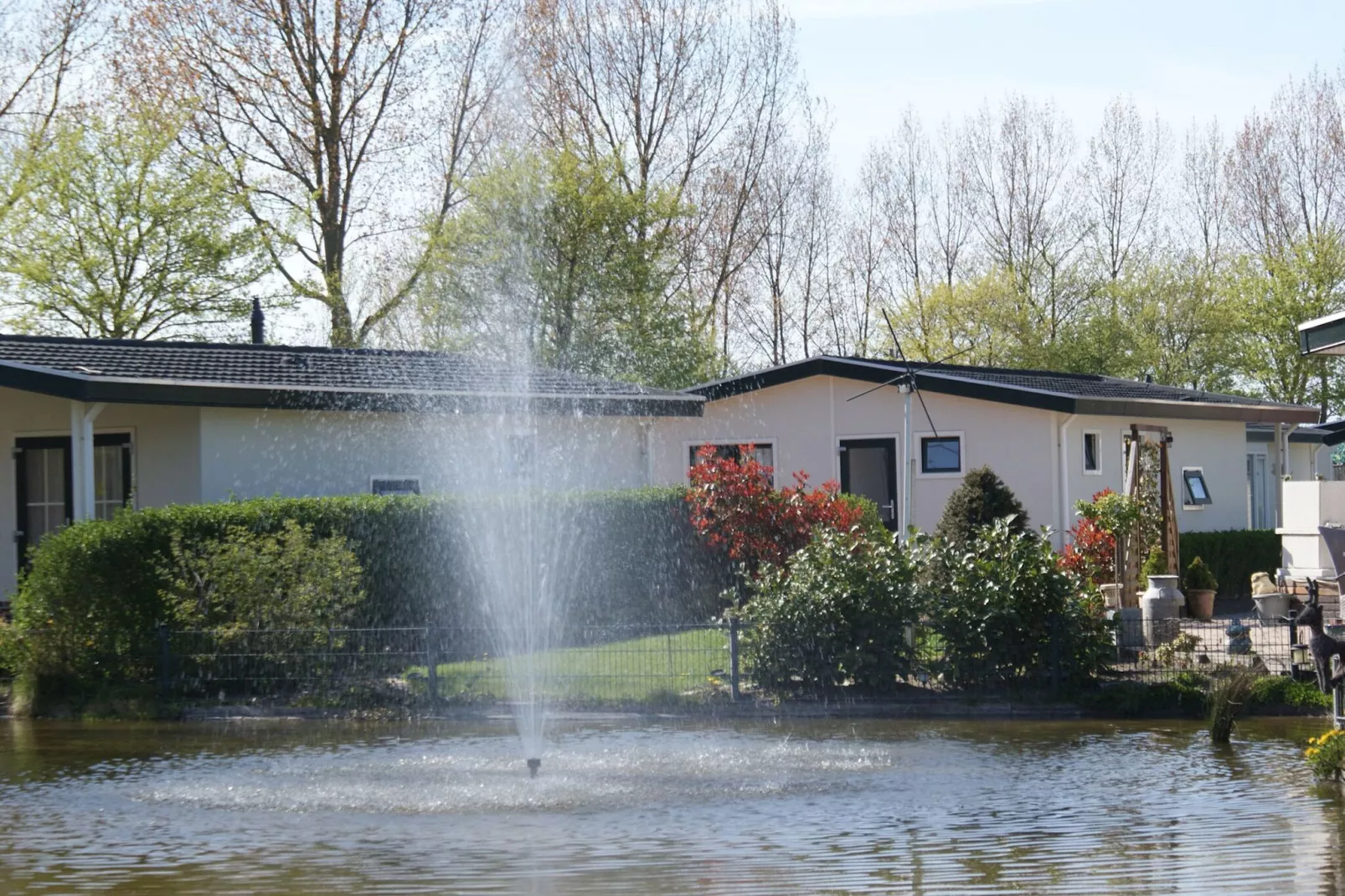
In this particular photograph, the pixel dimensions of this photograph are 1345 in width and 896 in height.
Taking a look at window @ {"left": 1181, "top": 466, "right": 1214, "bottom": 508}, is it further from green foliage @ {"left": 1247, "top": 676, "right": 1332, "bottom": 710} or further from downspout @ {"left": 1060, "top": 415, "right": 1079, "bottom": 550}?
green foliage @ {"left": 1247, "top": 676, "right": 1332, "bottom": 710}

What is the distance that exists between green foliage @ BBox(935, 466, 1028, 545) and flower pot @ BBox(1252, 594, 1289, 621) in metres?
3.66

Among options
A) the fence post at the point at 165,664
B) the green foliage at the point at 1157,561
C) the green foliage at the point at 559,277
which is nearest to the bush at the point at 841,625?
the fence post at the point at 165,664

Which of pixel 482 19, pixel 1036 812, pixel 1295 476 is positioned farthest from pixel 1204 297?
pixel 1036 812

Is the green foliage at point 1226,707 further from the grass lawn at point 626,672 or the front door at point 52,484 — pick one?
the front door at point 52,484

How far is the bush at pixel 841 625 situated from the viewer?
14031mm

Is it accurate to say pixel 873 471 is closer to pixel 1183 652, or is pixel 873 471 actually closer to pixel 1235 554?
pixel 1235 554

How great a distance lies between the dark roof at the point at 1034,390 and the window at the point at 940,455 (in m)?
0.81

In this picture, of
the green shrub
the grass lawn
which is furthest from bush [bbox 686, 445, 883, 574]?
the green shrub

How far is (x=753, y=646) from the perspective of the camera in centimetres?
1438

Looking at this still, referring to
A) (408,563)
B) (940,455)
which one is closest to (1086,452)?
(940,455)

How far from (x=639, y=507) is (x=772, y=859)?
11.8 meters

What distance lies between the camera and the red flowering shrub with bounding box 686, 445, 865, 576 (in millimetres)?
17125

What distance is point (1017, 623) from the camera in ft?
45.8

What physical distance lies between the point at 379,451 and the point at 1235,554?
13136mm
